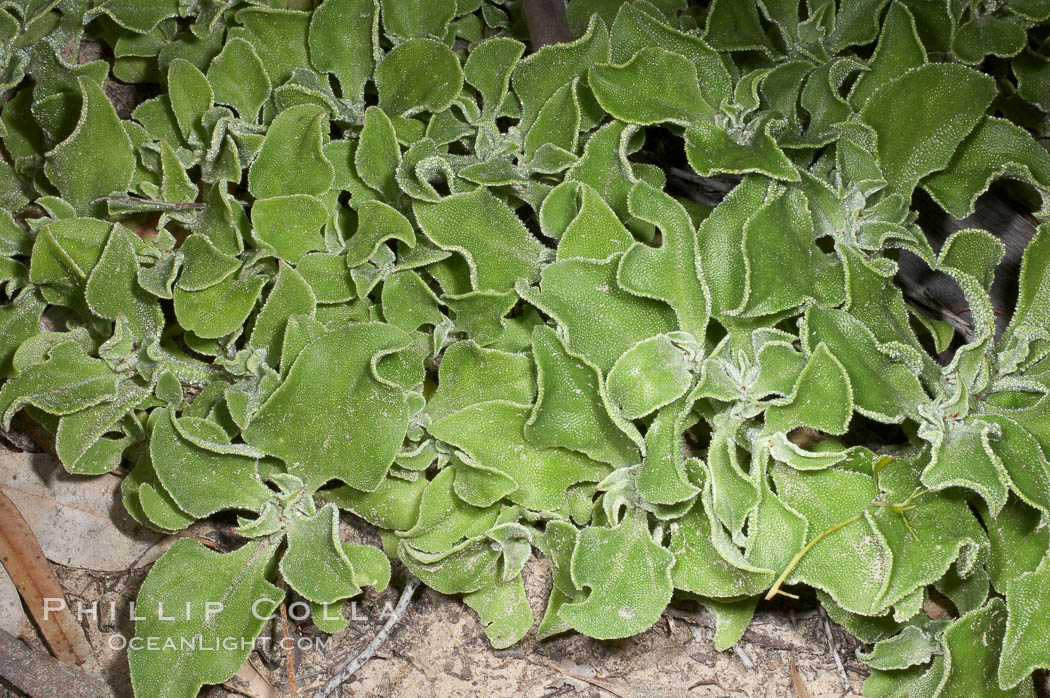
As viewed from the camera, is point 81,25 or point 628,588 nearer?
point 628,588

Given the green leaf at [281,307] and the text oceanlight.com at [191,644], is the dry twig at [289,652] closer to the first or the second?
the text oceanlight.com at [191,644]

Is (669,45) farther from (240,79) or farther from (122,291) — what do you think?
(122,291)

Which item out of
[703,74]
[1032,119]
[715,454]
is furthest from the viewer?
[1032,119]

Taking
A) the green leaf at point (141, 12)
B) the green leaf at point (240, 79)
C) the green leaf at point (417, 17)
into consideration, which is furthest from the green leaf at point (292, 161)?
the green leaf at point (141, 12)

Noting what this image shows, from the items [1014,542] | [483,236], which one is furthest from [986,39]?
[483,236]

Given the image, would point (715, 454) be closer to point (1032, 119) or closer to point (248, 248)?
point (248, 248)

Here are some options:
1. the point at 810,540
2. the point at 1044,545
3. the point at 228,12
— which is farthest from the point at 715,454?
the point at 228,12
